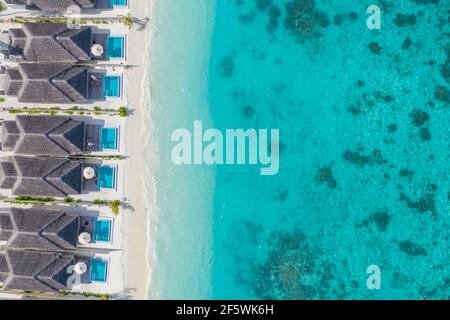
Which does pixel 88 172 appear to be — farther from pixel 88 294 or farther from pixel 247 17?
pixel 247 17

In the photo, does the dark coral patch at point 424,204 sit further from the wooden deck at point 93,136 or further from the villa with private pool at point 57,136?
the wooden deck at point 93,136

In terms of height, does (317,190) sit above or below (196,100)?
below

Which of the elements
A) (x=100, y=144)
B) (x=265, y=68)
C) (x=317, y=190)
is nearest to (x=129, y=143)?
(x=100, y=144)

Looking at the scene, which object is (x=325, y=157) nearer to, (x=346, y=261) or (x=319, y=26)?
(x=346, y=261)

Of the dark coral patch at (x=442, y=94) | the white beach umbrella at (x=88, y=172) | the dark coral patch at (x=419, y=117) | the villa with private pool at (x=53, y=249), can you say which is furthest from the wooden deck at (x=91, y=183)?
the dark coral patch at (x=442, y=94)

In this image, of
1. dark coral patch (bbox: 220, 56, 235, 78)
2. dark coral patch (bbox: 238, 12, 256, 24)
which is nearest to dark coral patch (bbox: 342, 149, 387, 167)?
dark coral patch (bbox: 220, 56, 235, 78)

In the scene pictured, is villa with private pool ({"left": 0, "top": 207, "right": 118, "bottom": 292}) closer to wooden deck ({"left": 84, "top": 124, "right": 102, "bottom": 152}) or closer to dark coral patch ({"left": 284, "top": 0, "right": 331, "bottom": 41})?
wooden deck ({"left": 84, "top": 124, "right": 102, "bottom": 152})
